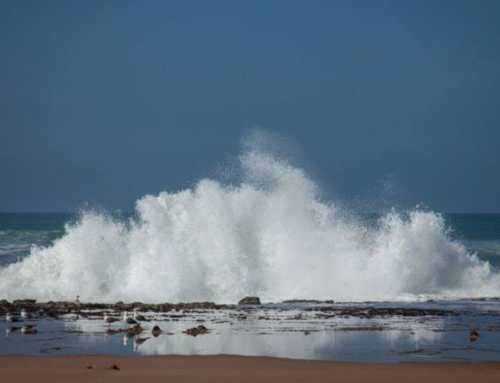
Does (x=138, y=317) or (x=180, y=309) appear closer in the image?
(x=138, y=317)

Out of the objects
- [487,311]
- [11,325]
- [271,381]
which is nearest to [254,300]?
[487,311]

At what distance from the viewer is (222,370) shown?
46.2 ft

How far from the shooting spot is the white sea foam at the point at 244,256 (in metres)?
29.6

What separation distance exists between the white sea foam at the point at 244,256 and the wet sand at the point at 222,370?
43.6 feet

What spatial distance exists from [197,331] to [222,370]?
4854mm

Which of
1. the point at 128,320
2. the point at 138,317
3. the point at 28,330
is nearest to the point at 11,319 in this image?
the point at 28,330

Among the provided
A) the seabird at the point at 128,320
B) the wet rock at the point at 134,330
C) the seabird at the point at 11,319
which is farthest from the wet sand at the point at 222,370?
the seabird at the point at 11,319

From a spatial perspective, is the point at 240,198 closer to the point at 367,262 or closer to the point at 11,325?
the point at 367,262

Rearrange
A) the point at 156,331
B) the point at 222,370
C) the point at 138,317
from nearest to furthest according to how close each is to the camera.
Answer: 1. the point at 222,370
2. the point at 156,331
3. the point at 138,317

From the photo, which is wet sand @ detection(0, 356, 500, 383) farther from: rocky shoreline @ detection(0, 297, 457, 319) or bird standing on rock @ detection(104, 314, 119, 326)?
rocky shoreline @ detection(0, 297, 457, 319)

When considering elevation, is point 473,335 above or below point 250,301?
below

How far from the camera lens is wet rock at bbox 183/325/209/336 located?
18688 millimetres

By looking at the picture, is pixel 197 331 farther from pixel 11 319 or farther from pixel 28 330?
pixel 11 319

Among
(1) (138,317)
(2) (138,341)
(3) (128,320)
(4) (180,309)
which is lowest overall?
(2) (138,341)
